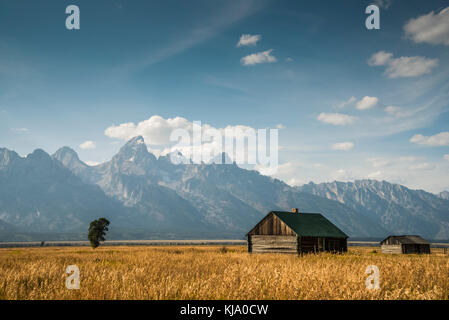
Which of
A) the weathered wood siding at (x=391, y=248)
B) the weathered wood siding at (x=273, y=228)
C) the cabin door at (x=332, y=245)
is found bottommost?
the weathered wood siding at (x=391, y=248)

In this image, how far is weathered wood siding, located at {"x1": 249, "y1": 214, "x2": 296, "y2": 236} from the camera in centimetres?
3569

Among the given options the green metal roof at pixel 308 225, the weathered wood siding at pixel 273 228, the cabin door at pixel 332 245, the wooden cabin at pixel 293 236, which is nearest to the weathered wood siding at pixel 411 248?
the wooden cabin at pixel 293 236

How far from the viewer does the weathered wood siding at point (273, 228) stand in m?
35.7

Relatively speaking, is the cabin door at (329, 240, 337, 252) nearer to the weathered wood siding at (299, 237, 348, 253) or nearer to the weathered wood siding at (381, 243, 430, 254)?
the weathered wood siding at (299, 237, 348, 253)

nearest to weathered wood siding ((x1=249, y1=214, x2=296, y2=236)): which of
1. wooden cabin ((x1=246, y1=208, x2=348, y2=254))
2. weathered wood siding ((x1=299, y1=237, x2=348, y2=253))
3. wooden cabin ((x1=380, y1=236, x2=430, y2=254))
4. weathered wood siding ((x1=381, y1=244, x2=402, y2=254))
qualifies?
wooden cabin ((x1=246, y1=208, x2=348, y2=254))

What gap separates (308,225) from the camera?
37.7 meters

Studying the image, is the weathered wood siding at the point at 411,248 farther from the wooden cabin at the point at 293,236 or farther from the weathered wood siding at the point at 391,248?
the wooden cabin at the point at 293,236

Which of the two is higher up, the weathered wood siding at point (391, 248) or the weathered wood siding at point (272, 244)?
the weathered wood siding at point (272, 244)

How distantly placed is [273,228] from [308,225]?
13.9 feet

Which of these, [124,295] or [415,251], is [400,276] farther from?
[415,251]

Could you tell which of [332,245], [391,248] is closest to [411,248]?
[391,248]
